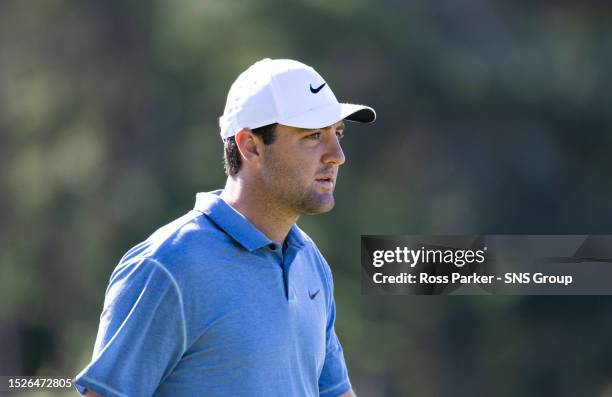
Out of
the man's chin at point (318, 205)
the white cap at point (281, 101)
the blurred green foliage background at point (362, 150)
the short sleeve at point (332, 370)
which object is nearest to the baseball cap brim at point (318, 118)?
the white cap at point (281, 101)

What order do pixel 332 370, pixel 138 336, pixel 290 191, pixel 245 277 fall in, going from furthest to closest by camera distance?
pixel 332 370 < pixel 290 191 < pixel 245 277 < pixel 138 336

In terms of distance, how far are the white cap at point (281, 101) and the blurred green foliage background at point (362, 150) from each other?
12.3 ft

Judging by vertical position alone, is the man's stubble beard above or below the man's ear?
below

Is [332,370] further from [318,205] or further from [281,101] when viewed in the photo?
[281,101]

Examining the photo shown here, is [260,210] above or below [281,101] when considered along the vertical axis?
below

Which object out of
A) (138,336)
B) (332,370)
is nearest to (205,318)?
(138,336)

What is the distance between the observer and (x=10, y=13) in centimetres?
593

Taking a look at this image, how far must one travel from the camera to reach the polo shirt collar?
1577mm

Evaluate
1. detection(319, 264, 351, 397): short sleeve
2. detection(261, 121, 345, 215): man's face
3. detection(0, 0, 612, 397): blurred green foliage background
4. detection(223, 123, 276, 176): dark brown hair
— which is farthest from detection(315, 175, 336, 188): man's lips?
detection(0, 0, 612, 397): blurred green foliage background

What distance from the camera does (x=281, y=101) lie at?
166cm

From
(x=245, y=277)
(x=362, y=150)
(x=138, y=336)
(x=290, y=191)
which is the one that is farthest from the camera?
(x=362, y=150)

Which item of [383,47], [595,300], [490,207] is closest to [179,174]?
[383,47]

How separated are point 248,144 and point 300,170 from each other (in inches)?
4.0

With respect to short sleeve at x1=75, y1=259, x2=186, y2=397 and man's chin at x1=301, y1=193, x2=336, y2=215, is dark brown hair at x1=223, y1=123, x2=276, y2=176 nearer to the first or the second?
man's chin at x1=301, y1=193, x2=336, y2=215
